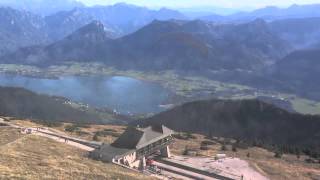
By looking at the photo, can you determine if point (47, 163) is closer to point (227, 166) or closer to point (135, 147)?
point (135, 147)

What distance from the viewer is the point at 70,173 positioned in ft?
157

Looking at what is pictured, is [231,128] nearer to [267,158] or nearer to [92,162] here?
[267,158]

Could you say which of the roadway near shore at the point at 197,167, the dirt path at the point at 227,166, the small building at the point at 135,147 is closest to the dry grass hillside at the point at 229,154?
the dirt path at the point at 227,166

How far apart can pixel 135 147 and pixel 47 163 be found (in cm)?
1429

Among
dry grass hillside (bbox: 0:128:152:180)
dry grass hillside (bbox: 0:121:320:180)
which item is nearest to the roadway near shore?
dry grass hillside (bbox: 0:121:320:180)

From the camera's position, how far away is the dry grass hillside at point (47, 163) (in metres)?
46.2

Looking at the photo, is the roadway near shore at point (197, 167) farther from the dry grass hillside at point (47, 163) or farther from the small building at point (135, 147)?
the dry grass hillside at point (47, 163)

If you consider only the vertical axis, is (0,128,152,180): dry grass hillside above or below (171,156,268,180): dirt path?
above

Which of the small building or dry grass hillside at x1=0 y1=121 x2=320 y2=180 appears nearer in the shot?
dry grass hillside at x1=0 y1=121 x2=320 y2=180

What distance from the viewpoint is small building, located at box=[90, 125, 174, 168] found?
2379 inches

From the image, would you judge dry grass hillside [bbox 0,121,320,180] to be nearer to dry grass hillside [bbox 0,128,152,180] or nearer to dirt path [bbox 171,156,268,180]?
dry grass hillside [bbox 0,128,152,180]

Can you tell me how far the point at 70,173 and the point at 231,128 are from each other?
152948mm

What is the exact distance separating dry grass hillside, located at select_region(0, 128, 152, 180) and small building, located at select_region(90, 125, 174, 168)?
2.48 meters

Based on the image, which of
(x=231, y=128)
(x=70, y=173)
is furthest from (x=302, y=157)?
(x=231, y=128)
